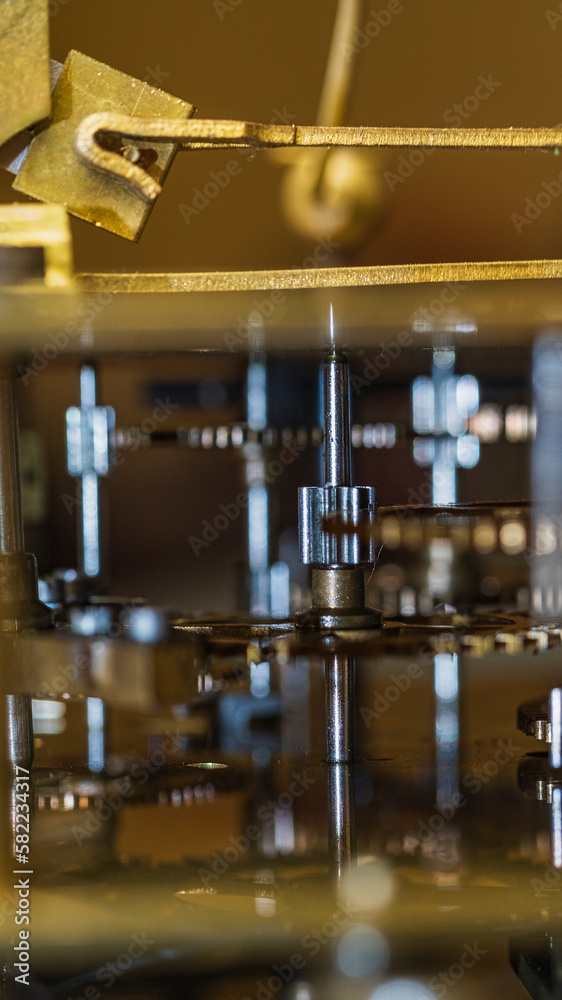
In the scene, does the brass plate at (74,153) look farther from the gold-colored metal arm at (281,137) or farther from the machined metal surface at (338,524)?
the machined metal surface at (338,524)

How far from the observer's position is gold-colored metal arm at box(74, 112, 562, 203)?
1.74 feet

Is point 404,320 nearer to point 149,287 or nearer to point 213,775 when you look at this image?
point 149,287

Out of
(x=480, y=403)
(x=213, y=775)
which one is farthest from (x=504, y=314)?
(x=480, y=403)

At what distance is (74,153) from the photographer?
0.57 metres

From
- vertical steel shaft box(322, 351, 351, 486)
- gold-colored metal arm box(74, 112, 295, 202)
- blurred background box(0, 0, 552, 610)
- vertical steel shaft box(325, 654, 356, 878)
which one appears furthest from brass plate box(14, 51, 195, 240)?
blurred background box(0, 0, 552, 610)

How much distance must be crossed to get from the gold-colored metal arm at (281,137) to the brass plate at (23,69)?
3 centimetres

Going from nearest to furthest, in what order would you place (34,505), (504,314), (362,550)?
(504,314) < (362,550) < (34,505)

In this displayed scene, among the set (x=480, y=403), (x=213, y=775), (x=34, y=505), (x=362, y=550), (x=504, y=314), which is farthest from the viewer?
(x=34, y=505)

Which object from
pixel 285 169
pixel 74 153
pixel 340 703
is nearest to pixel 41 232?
pixel 74 153

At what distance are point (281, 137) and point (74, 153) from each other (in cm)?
12

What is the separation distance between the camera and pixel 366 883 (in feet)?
1.89

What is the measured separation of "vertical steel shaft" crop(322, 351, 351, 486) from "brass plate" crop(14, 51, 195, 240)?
163mm

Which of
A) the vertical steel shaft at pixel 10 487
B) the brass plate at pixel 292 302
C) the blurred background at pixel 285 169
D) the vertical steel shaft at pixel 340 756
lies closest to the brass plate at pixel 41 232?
the brass plate at pixel 292 302

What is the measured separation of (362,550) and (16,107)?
33 centimetres
